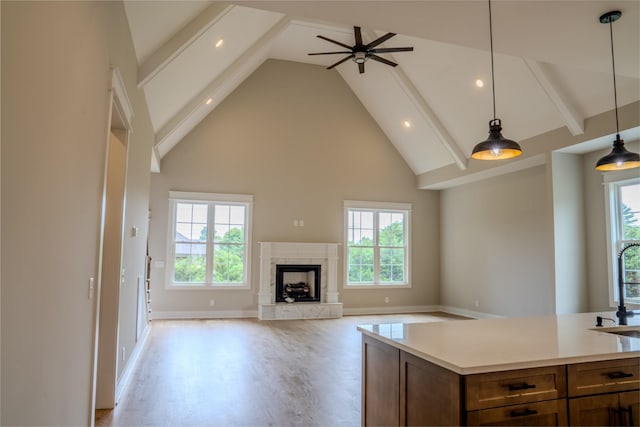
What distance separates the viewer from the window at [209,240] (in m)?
8.13

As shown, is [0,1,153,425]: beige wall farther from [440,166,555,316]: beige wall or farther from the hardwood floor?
[440,166,555,316]: beige wall

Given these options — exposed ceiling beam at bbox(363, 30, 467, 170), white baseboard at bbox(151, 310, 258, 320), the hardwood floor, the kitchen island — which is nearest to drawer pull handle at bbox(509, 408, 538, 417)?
the kitchen island

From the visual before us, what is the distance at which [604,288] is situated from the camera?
19.7 ft

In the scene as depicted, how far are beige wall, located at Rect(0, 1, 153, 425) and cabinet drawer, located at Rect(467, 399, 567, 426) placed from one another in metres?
1.67

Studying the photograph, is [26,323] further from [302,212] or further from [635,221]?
[302,212]

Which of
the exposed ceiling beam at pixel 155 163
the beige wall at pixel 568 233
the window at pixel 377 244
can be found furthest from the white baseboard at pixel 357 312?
the exposed ceiling beam at pixel 155 163

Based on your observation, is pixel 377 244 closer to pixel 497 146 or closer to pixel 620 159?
pixel 620 159

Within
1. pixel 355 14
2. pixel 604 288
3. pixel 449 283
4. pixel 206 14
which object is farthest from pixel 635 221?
pixel 206 14

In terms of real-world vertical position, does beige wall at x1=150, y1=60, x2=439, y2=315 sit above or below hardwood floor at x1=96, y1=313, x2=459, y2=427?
above

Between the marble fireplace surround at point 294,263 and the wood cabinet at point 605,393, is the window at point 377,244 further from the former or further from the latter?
the wood cabinet at point 605,393

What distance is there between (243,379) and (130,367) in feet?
4.12

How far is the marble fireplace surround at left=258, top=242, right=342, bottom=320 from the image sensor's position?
8.20 meters

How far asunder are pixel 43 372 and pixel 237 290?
6746 mm

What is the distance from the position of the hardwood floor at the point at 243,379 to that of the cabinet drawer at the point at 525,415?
1.68 m
